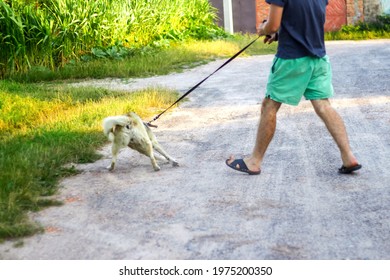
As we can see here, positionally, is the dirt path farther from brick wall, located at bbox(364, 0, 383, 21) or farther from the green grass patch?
brick wall, located at bbox(364, 0, 383, 21)

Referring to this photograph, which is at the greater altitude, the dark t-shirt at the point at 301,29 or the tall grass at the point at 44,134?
the dark t-shirt at the point at 301,29

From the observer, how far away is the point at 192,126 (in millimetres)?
9289

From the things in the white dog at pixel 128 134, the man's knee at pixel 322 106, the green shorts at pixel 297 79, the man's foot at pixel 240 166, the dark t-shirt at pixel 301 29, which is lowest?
the man's foot at pixel 240 166

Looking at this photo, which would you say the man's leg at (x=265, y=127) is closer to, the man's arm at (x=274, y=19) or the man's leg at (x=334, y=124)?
the man's leg at (x=334, y=124)

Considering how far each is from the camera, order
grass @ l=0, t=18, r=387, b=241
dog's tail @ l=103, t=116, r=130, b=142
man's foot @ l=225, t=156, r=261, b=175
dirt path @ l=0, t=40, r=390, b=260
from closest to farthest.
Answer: dirt path @ l=0, t=40, r=390, b=260 < grass @ l=0, t=18, r=387, b=241 < man's foot @ l=225, t=156, r=261, b=175 < dog's tail @ l=103, t=116, r=130, b=142

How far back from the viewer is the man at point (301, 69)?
652cm

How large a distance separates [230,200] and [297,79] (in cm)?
126

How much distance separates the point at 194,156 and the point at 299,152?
1.03 meters

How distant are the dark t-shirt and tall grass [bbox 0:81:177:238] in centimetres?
227

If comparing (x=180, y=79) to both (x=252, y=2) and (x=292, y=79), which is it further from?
(x=252, y=2)

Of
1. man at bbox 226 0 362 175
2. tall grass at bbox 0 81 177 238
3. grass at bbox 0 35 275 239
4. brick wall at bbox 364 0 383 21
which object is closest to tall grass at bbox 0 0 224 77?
grass at bbox 0 35 275 239

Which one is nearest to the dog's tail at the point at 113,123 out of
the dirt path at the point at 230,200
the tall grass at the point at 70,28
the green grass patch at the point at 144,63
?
the dirt path at the point at 230,200

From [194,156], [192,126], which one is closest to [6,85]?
[192,126]

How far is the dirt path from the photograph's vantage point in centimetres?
504
